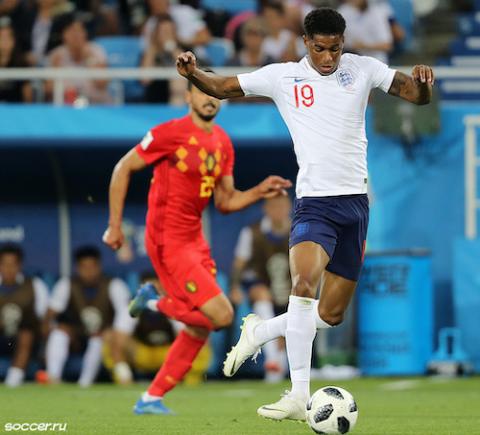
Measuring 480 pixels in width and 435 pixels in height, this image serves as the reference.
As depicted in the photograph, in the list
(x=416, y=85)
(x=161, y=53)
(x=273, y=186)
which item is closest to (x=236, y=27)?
(x=161, y=53)

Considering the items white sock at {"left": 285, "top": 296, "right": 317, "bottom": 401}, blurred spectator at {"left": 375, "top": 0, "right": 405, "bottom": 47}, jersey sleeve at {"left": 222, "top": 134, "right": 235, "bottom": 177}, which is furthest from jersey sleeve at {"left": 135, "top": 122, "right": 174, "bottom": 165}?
blurred spectator at {"left": 375, "top": 0, "right": 405, "bottom": 47}

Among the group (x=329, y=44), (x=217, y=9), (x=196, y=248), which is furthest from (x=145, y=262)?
(x=329, y=44)

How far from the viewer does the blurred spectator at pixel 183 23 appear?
17.5 m

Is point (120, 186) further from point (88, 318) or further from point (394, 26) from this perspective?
point (394, 26)

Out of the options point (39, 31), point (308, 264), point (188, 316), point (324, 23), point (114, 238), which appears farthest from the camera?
point (39, 31)

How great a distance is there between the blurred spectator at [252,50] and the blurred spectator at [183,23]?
0.58m

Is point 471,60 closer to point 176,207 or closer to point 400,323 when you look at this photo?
point 400,323

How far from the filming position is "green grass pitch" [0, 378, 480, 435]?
9094mm

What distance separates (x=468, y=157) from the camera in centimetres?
1645

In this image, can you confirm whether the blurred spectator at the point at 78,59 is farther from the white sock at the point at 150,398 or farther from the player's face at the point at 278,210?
the white sock at the point at 150,398

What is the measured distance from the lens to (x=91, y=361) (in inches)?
632

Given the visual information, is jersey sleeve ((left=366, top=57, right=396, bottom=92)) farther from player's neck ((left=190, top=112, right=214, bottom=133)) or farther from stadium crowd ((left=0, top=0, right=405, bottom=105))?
stadium crowd ((left=0, top=0, right=405, bottom=105))

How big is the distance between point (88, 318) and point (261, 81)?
774 cm

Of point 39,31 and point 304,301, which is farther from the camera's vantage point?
point 39,31
